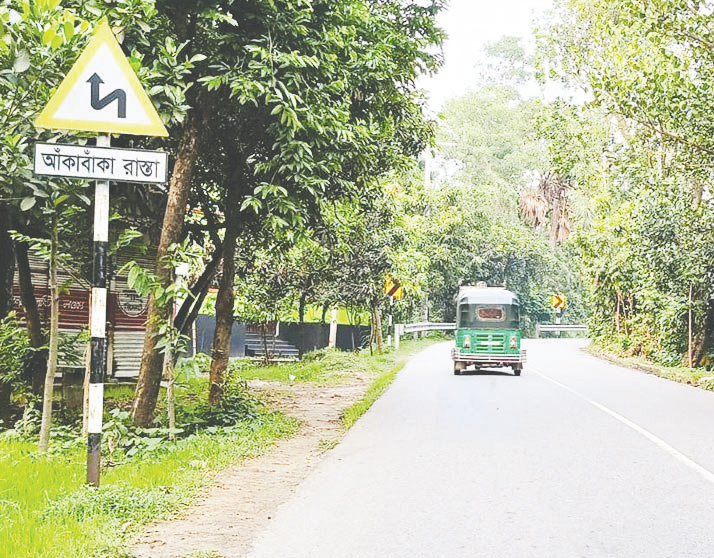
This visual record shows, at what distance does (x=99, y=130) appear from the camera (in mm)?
7109

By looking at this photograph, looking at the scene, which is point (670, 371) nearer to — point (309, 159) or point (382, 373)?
point (382, 373)

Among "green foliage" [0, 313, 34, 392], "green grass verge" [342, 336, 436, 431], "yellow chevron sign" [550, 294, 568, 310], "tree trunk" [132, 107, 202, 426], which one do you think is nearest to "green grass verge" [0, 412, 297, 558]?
"tree trunk" [132, 107, 202, 426]

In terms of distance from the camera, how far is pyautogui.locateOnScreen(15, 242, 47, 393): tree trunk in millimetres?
12060

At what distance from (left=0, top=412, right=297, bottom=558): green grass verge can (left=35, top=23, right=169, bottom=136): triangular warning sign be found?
9.95 ft

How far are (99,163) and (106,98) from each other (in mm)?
534

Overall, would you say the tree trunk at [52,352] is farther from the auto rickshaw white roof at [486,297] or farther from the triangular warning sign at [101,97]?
the auto rickshaw white roof at [486,297]

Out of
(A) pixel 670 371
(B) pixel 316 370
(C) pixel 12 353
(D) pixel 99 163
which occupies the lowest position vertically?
(B) pixel 316 370

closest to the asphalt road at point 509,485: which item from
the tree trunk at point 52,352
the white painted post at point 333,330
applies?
the tree trunk at point 52,352

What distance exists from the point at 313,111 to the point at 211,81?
1.43 metres

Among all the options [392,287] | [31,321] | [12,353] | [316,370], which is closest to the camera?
[12,353]

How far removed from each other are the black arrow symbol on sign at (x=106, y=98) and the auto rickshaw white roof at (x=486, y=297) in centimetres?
1850

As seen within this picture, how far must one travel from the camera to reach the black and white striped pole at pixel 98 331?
7129 mm

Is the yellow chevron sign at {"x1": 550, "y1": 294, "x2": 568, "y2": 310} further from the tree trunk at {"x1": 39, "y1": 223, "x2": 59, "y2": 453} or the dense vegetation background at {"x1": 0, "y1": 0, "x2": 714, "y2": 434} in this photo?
the tree trunk at {"x1": 39, "y1": 223, "x2": 59, "y2": 453}

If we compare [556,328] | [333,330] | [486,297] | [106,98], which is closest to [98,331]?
[106,98]
